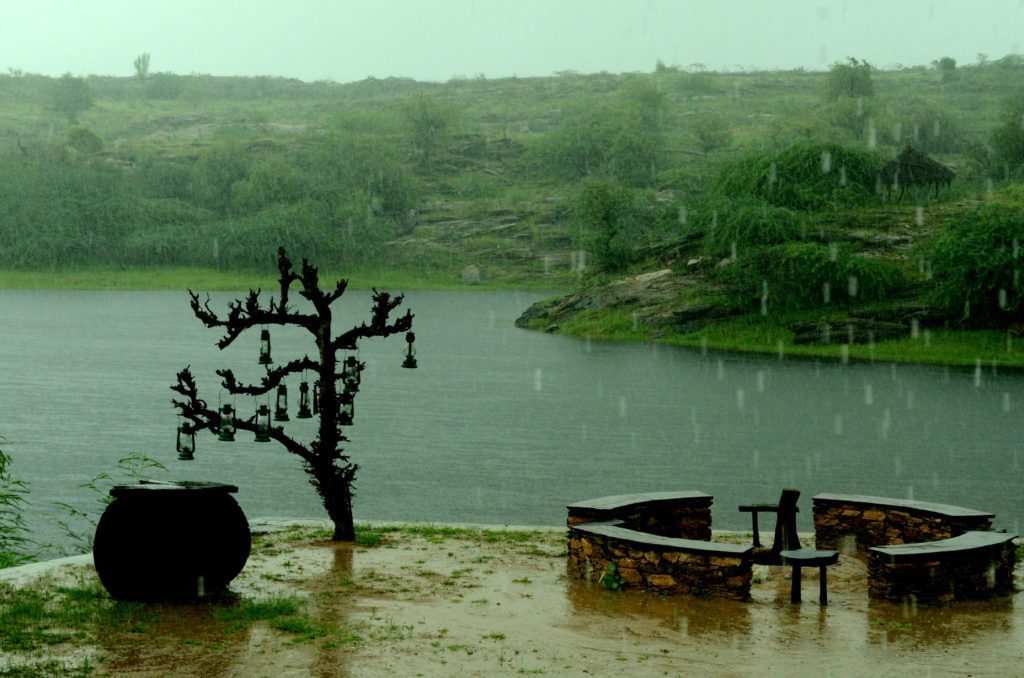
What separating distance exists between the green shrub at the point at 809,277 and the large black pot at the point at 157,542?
6119 cm

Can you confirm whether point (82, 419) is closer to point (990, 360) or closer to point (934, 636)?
point (934, 636)

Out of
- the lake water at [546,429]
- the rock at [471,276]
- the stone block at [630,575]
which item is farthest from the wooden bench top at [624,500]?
the rock at [471,276]

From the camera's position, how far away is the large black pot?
13484 millimetres

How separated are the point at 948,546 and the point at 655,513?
12.8 feet

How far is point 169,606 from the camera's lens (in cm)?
1338

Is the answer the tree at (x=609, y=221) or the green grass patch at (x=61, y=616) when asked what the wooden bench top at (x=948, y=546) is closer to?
the green grass patch at (x=61, y=616)

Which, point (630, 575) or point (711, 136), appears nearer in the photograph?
point (630, 575)

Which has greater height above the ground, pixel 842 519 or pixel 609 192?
pixel 609 192

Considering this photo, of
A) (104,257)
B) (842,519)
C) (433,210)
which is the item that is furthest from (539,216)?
(842,519)

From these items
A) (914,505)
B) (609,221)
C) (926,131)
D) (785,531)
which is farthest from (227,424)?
(926,131)

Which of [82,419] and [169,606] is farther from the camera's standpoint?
[82,419]

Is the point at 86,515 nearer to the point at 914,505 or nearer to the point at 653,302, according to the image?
the point at 914,505

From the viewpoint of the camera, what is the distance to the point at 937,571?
570 inches

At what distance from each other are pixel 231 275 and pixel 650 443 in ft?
335
